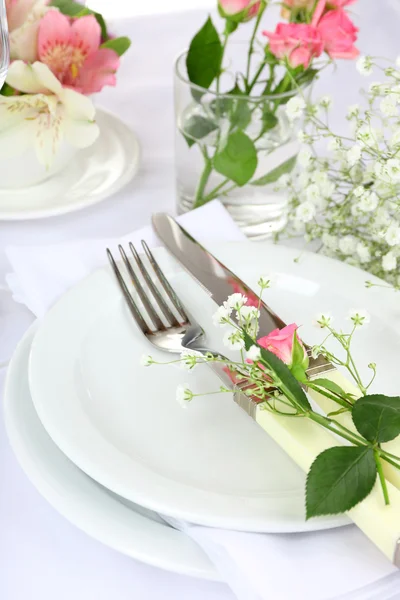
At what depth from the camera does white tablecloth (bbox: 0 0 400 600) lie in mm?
531

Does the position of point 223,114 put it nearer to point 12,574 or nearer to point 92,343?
point 92,343

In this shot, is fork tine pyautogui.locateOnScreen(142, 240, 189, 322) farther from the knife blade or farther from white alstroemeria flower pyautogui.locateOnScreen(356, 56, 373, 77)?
white alstroemeria flower pyautogui.locateOnScreen(356, 56, 373, 77)

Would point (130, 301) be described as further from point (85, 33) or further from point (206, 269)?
point (85, 33)

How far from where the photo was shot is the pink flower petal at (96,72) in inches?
33.9

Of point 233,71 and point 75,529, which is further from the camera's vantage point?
point 233,71

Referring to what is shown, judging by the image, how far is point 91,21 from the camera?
0.84 m

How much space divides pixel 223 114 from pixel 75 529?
0.45 metres

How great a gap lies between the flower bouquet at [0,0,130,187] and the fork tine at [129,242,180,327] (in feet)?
0.56

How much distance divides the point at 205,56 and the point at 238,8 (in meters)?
0.07

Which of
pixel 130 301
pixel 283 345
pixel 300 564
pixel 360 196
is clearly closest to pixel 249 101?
pixel 360 196

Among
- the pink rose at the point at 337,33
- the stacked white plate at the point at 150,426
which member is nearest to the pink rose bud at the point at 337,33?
the pink rose at the point at 337,33

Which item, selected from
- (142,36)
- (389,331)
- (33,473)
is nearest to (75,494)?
(33,473)

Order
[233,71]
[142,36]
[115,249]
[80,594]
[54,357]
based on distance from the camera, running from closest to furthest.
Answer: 1. [80,594]
2. [54,357]
3. [115,249]
4. [233,71]
5. [142,36]

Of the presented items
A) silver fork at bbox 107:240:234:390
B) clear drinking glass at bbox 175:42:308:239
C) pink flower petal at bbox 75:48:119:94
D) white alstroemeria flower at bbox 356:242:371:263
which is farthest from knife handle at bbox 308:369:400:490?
pink flower petal at bbox 75:48:119:94
